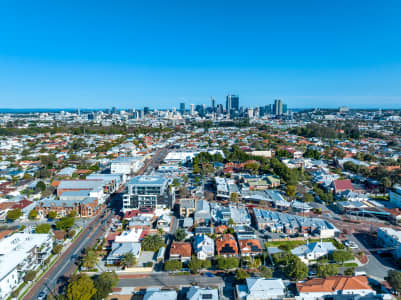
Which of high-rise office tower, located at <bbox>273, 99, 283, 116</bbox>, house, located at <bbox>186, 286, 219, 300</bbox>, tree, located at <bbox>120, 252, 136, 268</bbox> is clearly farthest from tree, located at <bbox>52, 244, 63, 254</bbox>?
high-rise office tower, located at <bbox>273, 99, 283, 116</bbox>

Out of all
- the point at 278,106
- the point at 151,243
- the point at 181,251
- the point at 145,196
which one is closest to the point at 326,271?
the point at 181,251

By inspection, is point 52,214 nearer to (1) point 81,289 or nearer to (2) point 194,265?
(1) point 81,289

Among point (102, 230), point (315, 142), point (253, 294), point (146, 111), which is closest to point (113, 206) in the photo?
point (102, 230)

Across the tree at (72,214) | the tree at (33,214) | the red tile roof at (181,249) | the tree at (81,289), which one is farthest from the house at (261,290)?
the tree at (33,214)

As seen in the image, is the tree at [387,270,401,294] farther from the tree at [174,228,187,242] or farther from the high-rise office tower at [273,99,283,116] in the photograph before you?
the high-rise office tower at [273,99,283,116]

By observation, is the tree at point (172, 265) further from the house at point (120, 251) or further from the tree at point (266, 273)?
the tree at point (266, 273)

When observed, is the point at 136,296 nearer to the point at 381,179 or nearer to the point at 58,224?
the point at 58,224
